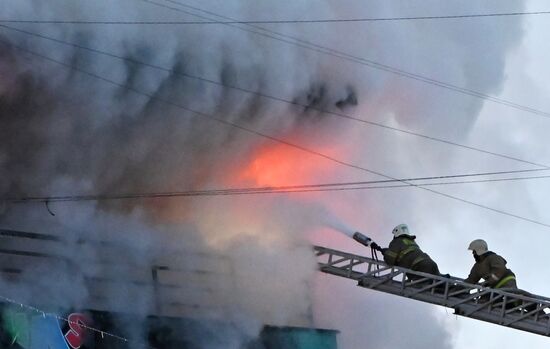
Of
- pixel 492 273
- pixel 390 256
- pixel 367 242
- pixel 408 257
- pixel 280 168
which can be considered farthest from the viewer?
pixel 280 168

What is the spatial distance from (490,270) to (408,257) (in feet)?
5.99

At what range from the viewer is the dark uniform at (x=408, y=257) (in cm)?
2430

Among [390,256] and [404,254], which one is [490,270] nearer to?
[404,254]

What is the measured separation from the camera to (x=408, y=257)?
80.5 ft

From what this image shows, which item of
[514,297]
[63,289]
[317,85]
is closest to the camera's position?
[514,297]

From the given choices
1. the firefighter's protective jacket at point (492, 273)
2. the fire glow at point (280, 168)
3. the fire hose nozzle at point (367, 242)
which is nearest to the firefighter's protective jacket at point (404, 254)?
the fire hose nozzle at point (367, 242)

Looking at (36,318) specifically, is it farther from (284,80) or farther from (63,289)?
(284,80)

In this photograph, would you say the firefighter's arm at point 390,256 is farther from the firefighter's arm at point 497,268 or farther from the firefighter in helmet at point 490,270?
the firefighter's arm at point 497,268

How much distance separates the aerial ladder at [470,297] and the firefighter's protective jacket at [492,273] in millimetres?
241

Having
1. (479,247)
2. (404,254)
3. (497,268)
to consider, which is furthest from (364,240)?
(497,268)

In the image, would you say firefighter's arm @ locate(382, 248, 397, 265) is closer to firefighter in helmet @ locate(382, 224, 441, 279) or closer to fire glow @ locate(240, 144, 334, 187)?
firefighter in helmet @ locate(382, 224, 441, 279)

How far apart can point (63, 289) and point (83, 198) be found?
2.07 m

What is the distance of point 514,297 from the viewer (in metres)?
22.8

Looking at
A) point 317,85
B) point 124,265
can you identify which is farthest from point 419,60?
point 124,265
